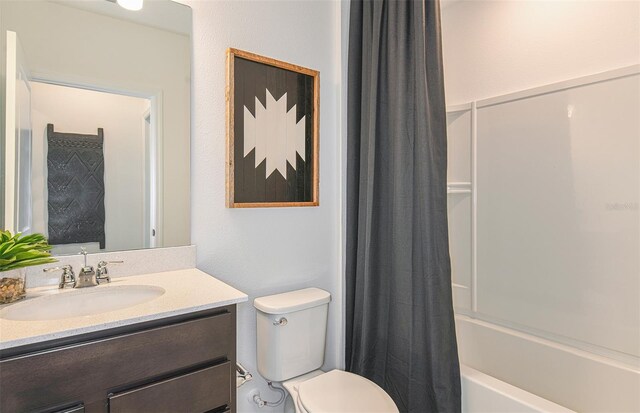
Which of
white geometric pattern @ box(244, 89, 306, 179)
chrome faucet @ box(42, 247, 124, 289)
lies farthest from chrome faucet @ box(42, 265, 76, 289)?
white geometric pattern @ box(244, 89, 306, 179)

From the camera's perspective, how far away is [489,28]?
1.93 metres

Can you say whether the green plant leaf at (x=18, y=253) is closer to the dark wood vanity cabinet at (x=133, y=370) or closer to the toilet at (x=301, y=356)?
the dark wood vanity cabinet at (x=133, y=370)

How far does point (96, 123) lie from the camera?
4.51 feet

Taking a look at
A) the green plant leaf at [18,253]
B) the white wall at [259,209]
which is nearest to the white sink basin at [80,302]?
the green plant leaf at [18,253]

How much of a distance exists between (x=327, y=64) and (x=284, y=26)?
1.02 ft

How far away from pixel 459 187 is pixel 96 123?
72.0 inches

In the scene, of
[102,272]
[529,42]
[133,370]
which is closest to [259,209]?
[102,272]

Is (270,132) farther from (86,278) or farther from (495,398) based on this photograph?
(495,398)

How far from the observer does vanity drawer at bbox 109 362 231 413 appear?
97 centimetres

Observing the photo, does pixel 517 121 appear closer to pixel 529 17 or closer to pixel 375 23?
pixel 529 17

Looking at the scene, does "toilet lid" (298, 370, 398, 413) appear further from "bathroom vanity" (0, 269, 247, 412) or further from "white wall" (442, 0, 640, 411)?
"white wall" (442, 0, 640, 411)

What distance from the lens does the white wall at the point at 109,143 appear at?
4.15ft

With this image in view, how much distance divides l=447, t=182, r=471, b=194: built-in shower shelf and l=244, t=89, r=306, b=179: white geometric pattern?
90 centimetres

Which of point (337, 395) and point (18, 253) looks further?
point (337, 395)
